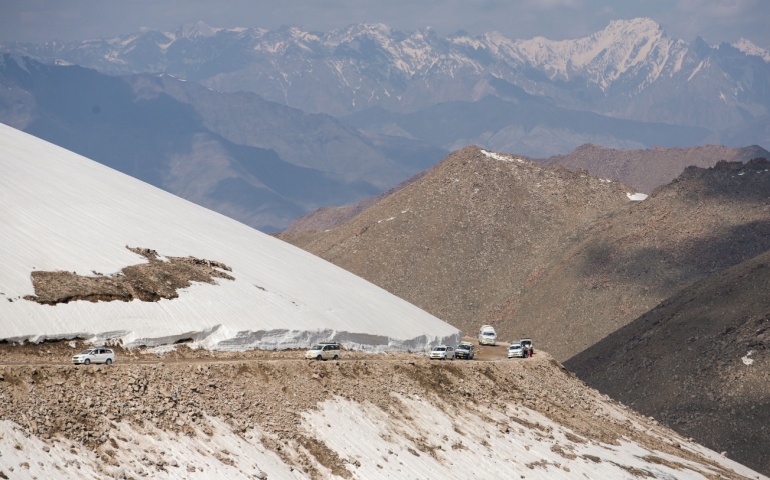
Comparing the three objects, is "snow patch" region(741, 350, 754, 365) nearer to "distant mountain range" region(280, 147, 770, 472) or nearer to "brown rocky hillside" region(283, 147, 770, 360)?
"distant mountain range" region(280, 147, 770, 472)

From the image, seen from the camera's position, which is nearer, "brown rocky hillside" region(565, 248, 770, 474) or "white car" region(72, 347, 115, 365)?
"white car" region(72, 347, 115, 365)

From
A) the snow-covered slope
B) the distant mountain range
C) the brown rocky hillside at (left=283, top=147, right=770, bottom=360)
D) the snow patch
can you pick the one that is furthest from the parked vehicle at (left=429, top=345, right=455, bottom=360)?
the brown rocky hillside at (left=283, top=147, right=770, bottom=360)

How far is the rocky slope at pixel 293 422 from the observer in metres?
33.9

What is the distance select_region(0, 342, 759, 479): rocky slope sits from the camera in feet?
111

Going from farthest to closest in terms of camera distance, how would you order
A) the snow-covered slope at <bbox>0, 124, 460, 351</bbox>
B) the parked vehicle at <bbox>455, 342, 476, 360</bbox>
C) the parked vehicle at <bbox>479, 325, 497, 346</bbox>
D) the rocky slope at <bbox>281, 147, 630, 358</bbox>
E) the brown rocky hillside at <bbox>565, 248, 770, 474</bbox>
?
the rocky slope at <bbox>281, 147, 630, 358</bbox>
the brown rocky hillside at <bbox>565, 248, 770, 474</bbox>
the parked vehicle at <bbox>479, 325, 497, 346</bbox>
the parked vehicle at <bbox>455, 342, 476, 360</bbox>
the snow-covered slope at <bbox>0, 124, 460, 351</bbox>

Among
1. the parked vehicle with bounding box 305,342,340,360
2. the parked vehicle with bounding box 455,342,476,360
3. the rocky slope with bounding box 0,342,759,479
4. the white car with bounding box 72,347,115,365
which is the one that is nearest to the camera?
the rocky slope with bounding box 0,342,759,479

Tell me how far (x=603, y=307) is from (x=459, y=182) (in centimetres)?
4454

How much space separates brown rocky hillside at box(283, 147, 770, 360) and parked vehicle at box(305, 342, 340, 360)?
77.1 meters

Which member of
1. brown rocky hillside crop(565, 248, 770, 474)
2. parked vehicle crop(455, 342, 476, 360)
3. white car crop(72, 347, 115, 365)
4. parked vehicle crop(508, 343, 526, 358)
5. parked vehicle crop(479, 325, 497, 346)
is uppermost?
brown rocky hillside crop(565, 248, 770, 474)

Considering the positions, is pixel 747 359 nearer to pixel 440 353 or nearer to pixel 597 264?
pixel 440 353

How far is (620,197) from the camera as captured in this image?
6865 inches

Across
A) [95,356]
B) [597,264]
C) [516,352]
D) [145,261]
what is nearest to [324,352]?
[145,261]

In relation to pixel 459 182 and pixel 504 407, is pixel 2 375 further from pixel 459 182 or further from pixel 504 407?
pixel 459 182

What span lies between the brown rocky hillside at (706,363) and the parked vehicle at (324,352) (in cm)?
4073
